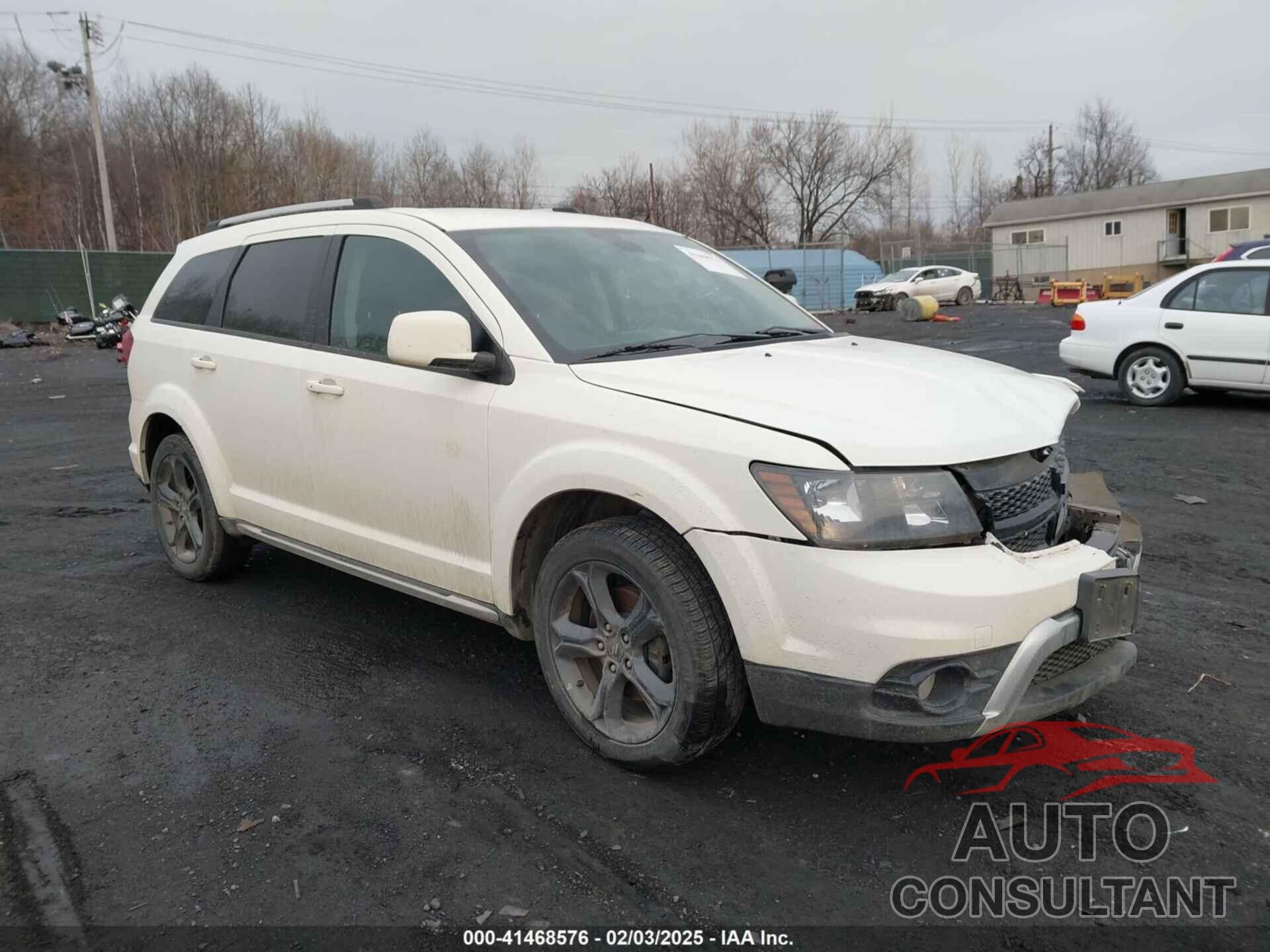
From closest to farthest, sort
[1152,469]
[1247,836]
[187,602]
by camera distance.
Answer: [1247,836] < [187,602] < [1152,469]

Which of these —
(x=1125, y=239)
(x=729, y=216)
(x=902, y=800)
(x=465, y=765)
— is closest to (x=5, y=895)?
(x=465, y=765)

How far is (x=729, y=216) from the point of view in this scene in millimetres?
59344

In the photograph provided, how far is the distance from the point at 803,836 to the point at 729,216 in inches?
2334

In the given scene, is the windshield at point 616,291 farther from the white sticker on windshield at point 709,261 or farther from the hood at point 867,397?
the hood at point 867,397

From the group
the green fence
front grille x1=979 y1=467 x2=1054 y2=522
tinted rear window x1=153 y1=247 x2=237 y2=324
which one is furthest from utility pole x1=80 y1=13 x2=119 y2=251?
front grille x1=979 y1=467 x2=1054 y2=522

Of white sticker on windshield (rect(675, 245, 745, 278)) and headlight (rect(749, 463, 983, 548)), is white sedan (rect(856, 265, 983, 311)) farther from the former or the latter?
headlight (rect(749, 463, 983, 548))

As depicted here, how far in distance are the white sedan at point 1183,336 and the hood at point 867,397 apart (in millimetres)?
7521

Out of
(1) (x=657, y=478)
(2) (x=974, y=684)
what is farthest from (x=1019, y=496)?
(1) (x=657, y=478)

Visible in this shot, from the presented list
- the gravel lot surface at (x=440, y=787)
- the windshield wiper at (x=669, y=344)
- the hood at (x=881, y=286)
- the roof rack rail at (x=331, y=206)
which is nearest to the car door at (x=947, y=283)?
the hood at (x=881, y=286)

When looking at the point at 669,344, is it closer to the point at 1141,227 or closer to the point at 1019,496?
the point at 1019,496

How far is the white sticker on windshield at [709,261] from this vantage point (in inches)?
170

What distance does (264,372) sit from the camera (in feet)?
14.1

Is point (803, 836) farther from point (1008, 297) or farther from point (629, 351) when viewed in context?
point (1008, 297)

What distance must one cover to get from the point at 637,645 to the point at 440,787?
0.77 metres
